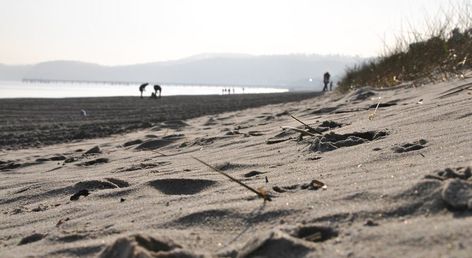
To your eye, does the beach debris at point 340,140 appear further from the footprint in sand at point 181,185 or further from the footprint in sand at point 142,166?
the footprint in sand at point 142,166

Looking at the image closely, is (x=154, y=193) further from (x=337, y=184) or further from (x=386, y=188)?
(x=386, y=188)

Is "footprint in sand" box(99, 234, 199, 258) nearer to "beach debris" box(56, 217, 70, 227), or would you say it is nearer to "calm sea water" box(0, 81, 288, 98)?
"beach debris" box(56, 217, 70, 227)

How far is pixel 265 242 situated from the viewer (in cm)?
136

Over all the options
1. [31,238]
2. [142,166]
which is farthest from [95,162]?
[31,238]

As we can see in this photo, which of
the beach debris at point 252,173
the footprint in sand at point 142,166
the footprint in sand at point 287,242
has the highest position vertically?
the footprint in sand at point 287,242

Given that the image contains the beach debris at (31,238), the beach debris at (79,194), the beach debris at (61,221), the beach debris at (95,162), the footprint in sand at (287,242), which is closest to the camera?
the footprint in sand at (287,242)

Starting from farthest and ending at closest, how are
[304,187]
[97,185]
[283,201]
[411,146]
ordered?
[97,185] → [411,146] → [304,187] → [283,201]

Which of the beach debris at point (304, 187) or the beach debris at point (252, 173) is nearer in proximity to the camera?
the beach debris at point (304, 187)

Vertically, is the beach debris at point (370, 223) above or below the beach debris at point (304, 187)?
above

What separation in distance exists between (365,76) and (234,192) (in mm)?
8156

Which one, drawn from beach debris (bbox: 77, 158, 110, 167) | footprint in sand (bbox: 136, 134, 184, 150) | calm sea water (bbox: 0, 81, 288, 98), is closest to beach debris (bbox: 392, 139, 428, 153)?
beach debris (bbox: 77, 158, 110, 167)

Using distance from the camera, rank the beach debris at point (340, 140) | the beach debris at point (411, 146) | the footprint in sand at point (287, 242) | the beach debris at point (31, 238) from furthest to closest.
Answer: the beach debris at point (340, 140)
the beach debris at point (411, 146)
the beach debris at point (31, 238)
the footprint in sand at point (287, 242)

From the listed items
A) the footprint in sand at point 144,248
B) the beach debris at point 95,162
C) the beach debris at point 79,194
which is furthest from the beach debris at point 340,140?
the beach debris at point 95,162

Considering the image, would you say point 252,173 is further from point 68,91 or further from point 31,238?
point 68,91
